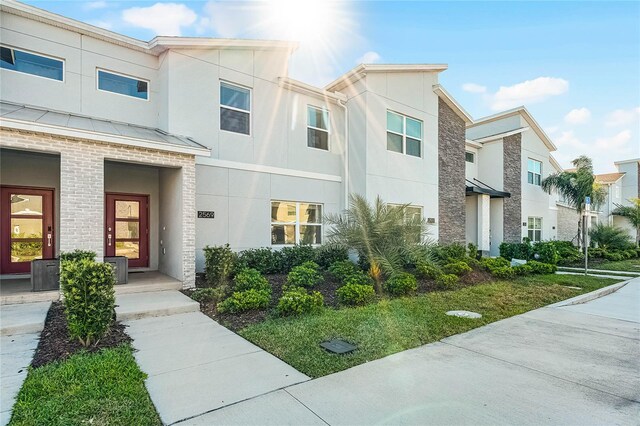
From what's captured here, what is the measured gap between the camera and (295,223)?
1255 centimetres

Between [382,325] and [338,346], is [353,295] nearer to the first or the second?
[382,325]

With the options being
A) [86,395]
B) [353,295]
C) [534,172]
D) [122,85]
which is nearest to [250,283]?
[353,295]

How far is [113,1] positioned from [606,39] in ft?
47.2

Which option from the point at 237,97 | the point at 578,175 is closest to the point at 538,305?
the point at 237,97

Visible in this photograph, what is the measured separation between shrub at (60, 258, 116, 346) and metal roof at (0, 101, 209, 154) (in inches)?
148

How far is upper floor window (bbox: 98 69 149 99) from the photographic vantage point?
32.1 ft

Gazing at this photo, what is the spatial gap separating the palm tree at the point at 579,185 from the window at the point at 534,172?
1.29 ft

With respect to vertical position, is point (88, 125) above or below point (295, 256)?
above

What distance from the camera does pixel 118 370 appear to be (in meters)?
4.07

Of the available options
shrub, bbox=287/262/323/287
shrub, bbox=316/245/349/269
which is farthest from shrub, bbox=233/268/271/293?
shrub, bbox=316/245/349/269

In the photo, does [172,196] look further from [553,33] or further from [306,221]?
[553,33]

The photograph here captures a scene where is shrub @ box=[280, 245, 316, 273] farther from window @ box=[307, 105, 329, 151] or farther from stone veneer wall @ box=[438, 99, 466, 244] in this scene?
stone veneer wall @ box=[438, 99, 466, 244]

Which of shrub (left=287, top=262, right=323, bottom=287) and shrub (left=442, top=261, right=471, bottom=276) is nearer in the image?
shrub (left=287, top=262, right=323, bottom=287)

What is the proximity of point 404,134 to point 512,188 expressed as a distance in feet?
31.2
